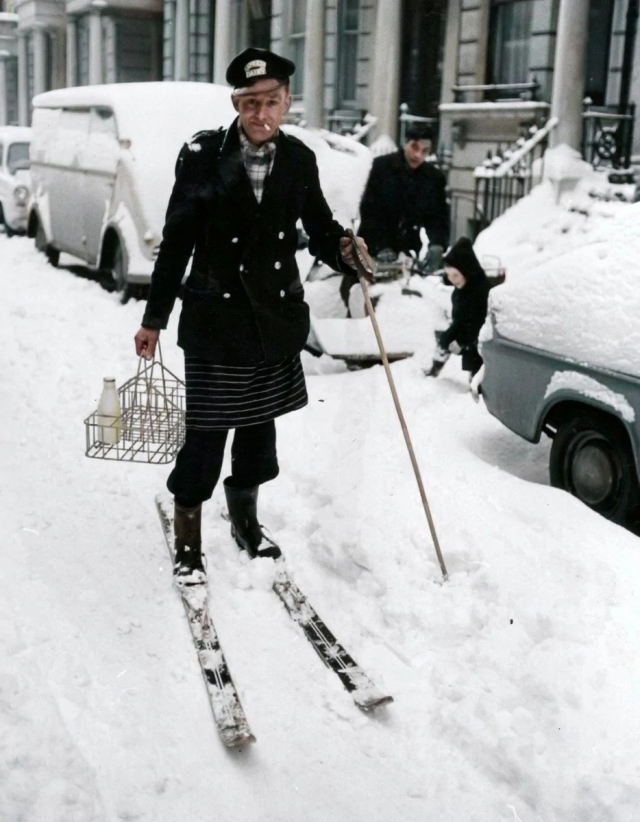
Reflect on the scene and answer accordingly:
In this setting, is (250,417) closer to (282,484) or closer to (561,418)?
(282,484)

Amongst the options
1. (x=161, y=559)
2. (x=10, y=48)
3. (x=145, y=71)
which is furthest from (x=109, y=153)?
(x=145, y=71)

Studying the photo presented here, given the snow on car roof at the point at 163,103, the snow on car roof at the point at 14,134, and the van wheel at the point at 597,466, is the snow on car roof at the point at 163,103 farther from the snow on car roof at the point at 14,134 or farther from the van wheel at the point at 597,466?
the snow on car roof at the point at 14,134

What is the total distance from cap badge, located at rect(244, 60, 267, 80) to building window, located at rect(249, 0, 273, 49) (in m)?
10.7

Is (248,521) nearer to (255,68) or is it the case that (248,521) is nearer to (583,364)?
(583,364)

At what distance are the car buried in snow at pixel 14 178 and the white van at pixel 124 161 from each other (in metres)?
5.46

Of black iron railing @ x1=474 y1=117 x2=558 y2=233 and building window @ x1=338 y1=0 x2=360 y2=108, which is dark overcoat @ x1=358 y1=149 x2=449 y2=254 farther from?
building window @ x1=338 y1=0 x2=360 y2=108

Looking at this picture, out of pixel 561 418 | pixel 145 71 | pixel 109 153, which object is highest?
pixel 145 71

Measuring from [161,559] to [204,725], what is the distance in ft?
4.41

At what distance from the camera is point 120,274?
10539 mm

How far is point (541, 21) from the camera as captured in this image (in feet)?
48.2

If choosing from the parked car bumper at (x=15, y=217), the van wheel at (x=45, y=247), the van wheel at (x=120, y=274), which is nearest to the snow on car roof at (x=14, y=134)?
the parked car bumper at (x=15, y=217)

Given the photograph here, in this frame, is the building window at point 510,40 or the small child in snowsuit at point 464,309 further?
the building window at point 510,40

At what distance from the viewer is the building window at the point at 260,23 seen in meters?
14.1

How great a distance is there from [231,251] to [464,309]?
14.1ft
